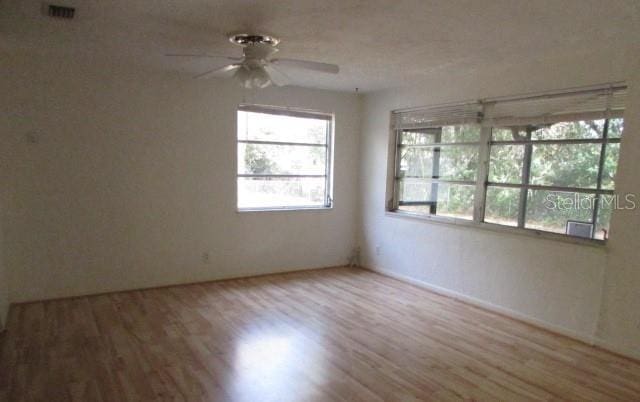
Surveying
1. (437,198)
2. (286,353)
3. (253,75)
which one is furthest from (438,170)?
(286,353)

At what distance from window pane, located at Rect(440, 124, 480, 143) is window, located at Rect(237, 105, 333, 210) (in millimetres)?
1623

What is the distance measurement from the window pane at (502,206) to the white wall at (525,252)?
15cm

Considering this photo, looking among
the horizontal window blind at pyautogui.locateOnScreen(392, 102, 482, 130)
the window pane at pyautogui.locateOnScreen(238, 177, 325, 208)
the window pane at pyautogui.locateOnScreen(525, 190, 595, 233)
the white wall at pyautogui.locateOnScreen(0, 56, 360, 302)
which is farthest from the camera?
the window pane at pyautogui.locateOnScreen(238, 177, 325, 208)

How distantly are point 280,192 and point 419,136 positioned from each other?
1.90 metres

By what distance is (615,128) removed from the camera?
3154mm

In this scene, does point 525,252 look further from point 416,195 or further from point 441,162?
point 416,195

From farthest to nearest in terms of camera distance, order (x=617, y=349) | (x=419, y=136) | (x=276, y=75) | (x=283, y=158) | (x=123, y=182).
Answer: (x=283, y=158), (x=419, y=136), (x=123, y=182), (x=276, y=75), (x=617, y=349)

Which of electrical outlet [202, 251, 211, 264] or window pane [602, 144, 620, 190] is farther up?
window pane [602, 144, 620, 190]

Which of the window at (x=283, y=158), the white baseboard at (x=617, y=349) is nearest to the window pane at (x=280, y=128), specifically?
the window at (x=283, y=158)

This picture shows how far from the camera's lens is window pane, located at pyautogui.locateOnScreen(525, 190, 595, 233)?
3.37 m

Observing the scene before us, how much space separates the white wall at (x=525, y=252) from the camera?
307cm

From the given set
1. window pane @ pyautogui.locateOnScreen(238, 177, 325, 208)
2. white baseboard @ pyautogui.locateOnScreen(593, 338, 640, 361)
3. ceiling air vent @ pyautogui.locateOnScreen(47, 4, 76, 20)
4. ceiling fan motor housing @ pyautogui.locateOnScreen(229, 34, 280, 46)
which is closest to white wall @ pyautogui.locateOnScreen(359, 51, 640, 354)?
white baseboard @ pyautogui.locateOnScreen(593, 338, 640, 361)

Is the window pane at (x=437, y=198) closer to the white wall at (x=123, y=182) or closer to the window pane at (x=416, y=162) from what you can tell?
the window pane at (x=416, y=162)

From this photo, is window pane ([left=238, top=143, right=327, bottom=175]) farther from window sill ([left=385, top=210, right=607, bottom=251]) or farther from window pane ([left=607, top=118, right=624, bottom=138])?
window pane ([left=607, top=118, right=624, bottom=138])
